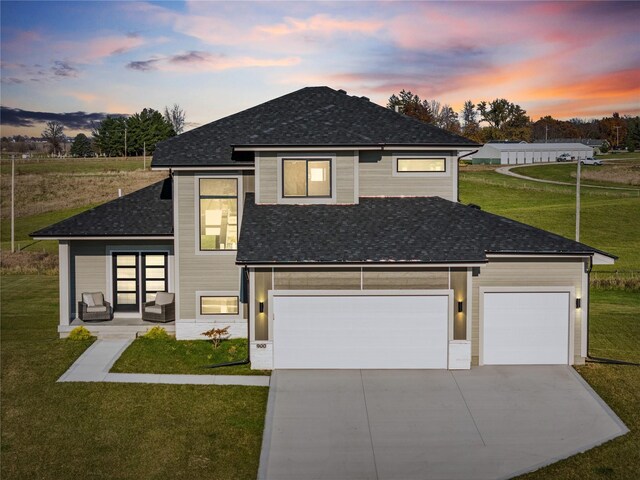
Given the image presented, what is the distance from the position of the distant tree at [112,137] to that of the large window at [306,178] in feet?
308

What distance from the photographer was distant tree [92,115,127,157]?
351 feet

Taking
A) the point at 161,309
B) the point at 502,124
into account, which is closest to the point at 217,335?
the point at 161,309

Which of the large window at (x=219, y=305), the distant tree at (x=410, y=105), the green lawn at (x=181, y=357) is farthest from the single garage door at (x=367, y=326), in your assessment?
the distant tree at (x=410, y=105)

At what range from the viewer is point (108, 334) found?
20438mm

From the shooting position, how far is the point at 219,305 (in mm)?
20344

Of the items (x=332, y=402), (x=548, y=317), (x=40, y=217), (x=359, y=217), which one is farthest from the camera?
(x=40, y=217)

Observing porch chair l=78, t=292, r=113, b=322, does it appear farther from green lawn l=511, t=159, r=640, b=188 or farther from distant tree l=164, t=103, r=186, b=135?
distant tree l=164, t=103, r=186, b=135

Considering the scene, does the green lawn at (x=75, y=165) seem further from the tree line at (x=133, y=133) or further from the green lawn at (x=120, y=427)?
the green lawn at (x=120, y=427)

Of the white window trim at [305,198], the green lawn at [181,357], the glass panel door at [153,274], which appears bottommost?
the green lawn at [181,357]

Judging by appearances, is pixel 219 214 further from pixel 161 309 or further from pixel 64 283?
pixel 64 283

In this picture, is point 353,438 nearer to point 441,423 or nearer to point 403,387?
point 441,423

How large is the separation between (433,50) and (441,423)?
98.1 feet

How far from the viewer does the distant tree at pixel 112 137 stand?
4218 inches

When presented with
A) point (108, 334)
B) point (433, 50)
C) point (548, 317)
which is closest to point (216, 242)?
point (108, 334)
